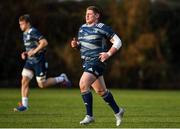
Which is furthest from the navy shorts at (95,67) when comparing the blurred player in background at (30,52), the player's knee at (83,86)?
the blurred player in background at (30,52)

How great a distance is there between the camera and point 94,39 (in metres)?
12.7

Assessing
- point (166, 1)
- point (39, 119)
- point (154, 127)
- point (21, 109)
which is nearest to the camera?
point (154, 127)

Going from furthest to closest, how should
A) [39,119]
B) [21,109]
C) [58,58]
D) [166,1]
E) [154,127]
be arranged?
[166,1], [58,58], [21,109], [39,119], [154,127]

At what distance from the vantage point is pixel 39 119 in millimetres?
13906

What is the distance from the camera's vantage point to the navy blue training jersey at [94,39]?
12.7 m

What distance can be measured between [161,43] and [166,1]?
4032 millimetres

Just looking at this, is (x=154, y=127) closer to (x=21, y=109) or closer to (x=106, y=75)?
(x=21, y=109)

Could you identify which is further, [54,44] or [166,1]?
[166,1]

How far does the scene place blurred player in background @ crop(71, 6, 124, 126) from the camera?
12562 mm

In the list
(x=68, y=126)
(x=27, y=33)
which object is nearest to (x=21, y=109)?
(x=27, y=33)

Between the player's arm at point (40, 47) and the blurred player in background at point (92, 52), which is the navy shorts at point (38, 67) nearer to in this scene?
the player's arm at point (40, 47)

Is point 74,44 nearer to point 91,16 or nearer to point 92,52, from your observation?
point 92,52

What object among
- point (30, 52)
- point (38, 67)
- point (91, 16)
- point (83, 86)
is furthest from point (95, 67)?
point (38, 67)

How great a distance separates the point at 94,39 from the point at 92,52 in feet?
0.78
